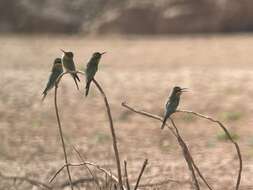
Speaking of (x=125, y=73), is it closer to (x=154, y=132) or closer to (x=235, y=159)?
(x=154, y=132)

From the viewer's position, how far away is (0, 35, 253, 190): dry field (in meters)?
4.47

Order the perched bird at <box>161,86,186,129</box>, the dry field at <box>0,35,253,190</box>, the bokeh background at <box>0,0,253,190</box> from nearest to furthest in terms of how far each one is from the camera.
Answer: the perched bird at <box>161,86,186,129</box> → the dry field at <box>0,35,253,190</box> → the bokeh background at <box>0,0,253,190</box>

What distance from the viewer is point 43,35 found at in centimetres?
1531

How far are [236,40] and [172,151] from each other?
7.97 meters

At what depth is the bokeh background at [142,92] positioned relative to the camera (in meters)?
4.70

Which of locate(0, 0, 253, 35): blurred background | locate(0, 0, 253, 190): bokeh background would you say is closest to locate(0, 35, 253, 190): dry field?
locate(0, 0, 253, 190): bokeh background

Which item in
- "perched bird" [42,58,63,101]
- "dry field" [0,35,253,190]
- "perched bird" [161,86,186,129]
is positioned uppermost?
"perched bird" [42,58,63,101]

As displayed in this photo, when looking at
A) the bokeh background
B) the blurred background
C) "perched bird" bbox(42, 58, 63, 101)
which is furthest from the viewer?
the blurred background

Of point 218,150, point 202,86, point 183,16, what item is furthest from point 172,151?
point 183,16

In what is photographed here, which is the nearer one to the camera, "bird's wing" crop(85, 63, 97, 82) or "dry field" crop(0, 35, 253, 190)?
"bird's wing" crop(85, 63, 97, 82)

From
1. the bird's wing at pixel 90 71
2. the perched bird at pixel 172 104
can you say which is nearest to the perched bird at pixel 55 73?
the bird's wing at pixel 90 71

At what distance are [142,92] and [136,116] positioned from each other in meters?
0.95

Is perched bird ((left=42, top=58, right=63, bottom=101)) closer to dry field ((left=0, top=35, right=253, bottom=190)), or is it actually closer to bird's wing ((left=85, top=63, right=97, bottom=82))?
bird's wing ((left=85, top=63, right=97, bottom=82))

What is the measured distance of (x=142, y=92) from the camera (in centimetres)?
742
